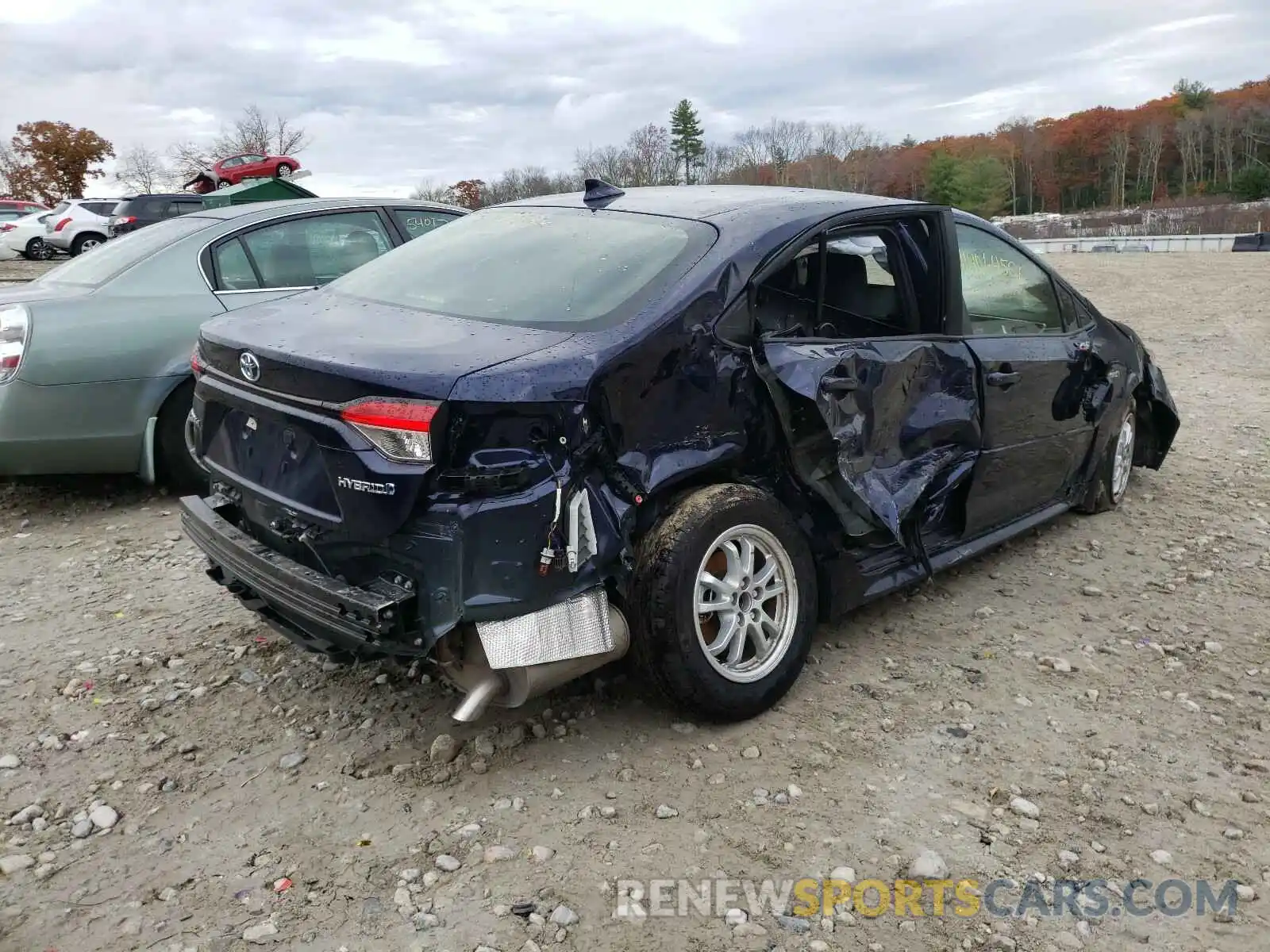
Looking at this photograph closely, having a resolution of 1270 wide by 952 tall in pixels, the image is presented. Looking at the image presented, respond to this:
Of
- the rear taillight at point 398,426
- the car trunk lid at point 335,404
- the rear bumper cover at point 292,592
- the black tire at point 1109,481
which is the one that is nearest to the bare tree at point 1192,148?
the black tire at point 1109,481

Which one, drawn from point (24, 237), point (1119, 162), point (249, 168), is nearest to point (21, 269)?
point (24, 237)

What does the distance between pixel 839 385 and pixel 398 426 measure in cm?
149

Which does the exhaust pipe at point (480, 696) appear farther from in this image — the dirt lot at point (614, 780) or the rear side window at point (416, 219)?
the rear side window at point (416, 219)

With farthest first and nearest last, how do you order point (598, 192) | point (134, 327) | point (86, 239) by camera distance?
point (86, 239) < point (134, 327) < point (598, 192)

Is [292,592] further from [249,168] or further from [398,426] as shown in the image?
[249,168]

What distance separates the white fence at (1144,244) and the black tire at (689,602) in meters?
31.6

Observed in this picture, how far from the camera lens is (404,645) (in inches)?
107

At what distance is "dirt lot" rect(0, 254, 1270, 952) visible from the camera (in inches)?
93.7

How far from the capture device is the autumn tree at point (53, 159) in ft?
166

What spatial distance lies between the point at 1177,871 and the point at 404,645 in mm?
2080

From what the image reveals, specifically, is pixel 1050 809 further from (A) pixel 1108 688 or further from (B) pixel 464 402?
(B) pixel 464 402

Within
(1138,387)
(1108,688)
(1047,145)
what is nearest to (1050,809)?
(1108,688)

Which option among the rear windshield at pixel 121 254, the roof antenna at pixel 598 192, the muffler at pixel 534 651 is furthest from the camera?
the rear windshield at pixel 121 254

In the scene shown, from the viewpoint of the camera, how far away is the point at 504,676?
111 inches
